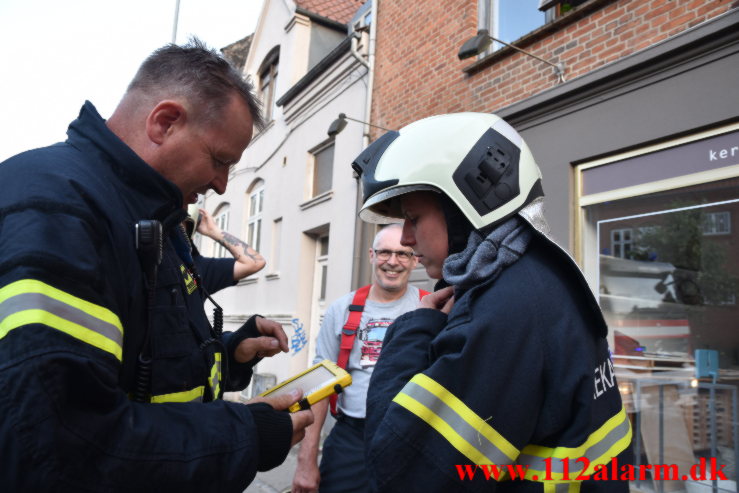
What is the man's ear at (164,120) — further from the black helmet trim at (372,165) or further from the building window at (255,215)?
the building window at (255,215)

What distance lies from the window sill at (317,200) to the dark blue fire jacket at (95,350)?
23.8 feet

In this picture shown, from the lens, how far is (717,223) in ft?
12.5

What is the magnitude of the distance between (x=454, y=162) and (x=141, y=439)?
1012 millimetres

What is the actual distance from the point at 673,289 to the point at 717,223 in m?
0.70

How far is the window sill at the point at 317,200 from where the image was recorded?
28.2 ft

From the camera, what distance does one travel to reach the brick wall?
3932 millimetres

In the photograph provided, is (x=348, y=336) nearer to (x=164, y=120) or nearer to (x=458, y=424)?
(x=164, y=120)

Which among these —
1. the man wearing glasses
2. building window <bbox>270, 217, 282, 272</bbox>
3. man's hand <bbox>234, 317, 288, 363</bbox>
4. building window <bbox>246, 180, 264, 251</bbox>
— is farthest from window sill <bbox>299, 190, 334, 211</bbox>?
man's hand <bbox>234, 317, 288, 363</bbox>

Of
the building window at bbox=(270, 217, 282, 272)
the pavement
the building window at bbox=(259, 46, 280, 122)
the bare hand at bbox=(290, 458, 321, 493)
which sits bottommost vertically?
the pavement

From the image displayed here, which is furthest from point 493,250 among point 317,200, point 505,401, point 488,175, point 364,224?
point 317,200

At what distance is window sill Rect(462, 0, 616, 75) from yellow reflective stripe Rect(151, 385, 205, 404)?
4511 mm

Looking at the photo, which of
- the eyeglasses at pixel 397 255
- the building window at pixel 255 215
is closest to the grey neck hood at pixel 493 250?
the eyeglasses at pixel 397 255

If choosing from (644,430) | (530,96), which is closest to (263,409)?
(644,430)

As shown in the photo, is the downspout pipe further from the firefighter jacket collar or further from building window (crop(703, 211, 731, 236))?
the firefighter jacket collar
